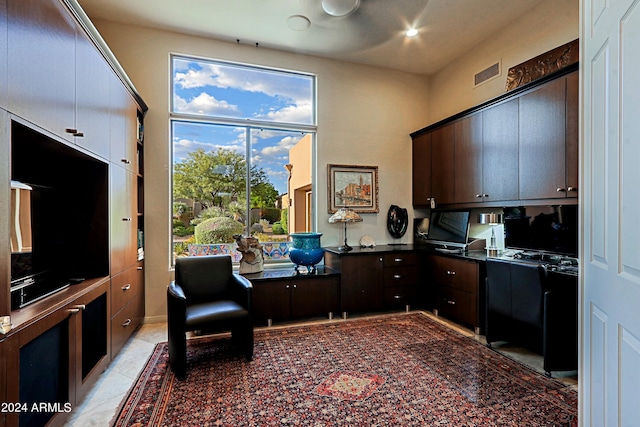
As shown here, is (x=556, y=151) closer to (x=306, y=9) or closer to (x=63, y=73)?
(x=306, y=9)

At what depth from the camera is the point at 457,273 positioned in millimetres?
3654

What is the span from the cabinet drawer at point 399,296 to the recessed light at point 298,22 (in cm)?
334

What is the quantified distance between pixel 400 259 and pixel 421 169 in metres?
1.45

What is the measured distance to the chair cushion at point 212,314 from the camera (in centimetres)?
261

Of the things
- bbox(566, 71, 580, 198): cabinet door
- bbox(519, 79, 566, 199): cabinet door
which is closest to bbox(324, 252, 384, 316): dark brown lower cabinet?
bbox(519, 79, 566, 199): cabinet door

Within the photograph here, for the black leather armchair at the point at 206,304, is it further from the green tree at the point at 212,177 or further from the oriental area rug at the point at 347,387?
the green tree at the point at 212,177

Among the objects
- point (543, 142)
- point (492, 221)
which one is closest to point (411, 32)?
point (543, 142)

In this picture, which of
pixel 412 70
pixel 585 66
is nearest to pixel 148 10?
pixel 412 70

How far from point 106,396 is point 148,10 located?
3.72 metres

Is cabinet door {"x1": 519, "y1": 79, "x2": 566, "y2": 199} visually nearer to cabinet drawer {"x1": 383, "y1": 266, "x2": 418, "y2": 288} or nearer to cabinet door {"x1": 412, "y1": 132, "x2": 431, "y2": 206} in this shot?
cabinet door {"x1": 412, "y1": 132, "x2": 431, "y2": 206}

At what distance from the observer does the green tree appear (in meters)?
4.07

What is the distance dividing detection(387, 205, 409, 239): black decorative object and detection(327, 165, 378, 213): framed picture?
0.26m

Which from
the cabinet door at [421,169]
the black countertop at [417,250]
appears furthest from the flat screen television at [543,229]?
the cabinet door at [421,169]

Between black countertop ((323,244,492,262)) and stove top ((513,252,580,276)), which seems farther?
black countertop ((323,244,492,262))
